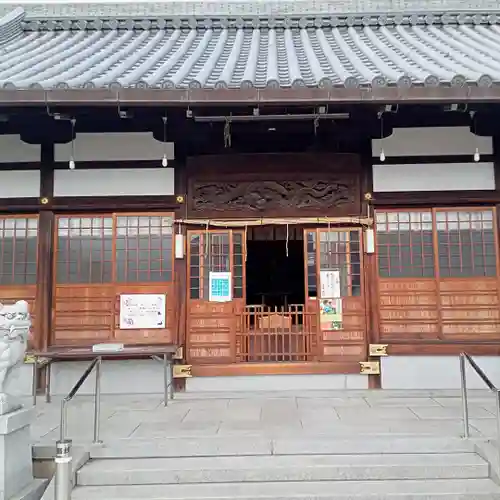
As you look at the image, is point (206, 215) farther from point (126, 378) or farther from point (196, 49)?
point (196, 49)

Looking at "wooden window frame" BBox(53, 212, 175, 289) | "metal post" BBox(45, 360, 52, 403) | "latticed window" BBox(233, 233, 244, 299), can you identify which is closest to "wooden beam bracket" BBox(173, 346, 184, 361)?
"wooden window frame" BBox(53, 212, 175, 289)

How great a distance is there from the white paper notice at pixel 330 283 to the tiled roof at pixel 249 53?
290cm

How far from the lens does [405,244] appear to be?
7.51m

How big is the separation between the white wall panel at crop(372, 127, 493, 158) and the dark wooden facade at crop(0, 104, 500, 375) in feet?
0.52

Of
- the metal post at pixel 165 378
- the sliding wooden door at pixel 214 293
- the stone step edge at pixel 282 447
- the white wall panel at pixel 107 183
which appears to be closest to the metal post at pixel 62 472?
the stone step edge at pixel 282 447

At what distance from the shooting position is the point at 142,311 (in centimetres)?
745

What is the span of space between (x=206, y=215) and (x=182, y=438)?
3626 mm

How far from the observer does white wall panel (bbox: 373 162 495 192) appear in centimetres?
745

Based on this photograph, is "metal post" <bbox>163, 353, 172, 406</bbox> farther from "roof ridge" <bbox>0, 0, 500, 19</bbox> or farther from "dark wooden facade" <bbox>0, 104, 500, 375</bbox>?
"roof ridge" <bbox>0, 0, 500, 19</bbox>

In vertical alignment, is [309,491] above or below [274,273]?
below

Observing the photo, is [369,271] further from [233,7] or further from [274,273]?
[274,273]

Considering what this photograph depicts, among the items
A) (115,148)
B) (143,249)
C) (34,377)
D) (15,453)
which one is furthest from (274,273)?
(15,453)

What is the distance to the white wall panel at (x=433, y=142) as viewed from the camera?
24.5 feet

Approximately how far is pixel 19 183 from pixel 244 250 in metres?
3.73
